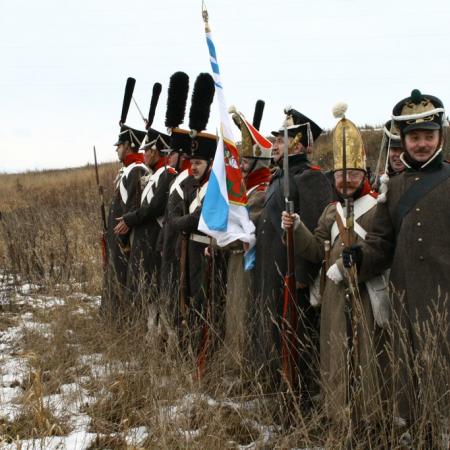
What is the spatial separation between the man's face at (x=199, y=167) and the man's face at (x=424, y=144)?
244 cm

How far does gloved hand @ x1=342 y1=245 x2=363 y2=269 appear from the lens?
3.57 meters

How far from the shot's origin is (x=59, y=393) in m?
4.79

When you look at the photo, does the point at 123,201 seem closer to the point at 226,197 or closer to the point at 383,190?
the point at 226,197

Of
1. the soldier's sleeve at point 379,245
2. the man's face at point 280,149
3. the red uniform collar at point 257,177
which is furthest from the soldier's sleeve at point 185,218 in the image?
the soldier's sleeve at point 379,245

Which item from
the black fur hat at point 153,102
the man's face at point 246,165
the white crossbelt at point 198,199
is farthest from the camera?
the black fur hat at point 153,102

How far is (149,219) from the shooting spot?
6914mm

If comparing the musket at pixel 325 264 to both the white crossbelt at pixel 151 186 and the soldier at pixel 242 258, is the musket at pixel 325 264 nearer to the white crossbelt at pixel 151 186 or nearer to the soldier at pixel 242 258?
the soldier at pixel 242 258

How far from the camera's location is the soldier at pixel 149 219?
6.67m

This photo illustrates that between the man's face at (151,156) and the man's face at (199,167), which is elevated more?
the man's face at (151,156)

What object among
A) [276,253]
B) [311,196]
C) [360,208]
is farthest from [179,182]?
[360,208]

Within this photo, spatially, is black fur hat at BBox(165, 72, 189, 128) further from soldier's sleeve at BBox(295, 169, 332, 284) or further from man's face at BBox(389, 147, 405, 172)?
man's face at BBox(389, 147, 405, 172)

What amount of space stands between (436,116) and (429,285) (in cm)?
95

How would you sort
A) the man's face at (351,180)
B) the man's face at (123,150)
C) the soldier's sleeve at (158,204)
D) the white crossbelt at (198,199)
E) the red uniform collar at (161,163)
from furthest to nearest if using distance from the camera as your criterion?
the man's face at (123,150) → the red uniform collar at (161,163) → the soldier's sleeve at (158,204) → the white crossbelt at (198,199) → the man's face at (351,180)

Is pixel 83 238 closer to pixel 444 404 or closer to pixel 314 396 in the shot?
pixel 314 396
